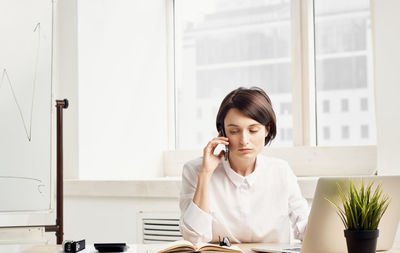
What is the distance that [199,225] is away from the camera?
2.00 metres

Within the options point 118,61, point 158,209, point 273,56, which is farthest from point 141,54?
point 158,209

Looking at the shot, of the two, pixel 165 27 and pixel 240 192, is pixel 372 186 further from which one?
pixel 165 27

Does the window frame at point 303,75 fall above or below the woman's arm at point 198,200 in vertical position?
above

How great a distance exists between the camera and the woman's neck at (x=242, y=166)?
2.12 meters

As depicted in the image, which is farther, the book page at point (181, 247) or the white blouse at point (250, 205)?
the white blouse at point (250, 205)

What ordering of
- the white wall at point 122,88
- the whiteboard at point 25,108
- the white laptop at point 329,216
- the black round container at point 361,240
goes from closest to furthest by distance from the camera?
the black round container at point 361,240 → the white laptop at point 329,216 → the whiteboard at point 25,108 → the white wall at point 122,88

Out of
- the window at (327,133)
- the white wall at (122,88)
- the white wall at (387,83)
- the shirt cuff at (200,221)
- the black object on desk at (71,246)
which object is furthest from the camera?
the white wall at (122,88)

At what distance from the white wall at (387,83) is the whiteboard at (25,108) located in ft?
4.89

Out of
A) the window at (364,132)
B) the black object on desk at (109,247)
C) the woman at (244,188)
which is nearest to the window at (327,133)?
the window at (364,132)

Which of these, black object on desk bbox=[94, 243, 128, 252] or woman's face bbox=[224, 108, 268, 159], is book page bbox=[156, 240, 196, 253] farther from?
woman's face bbox=[224, 108, 268, 159]

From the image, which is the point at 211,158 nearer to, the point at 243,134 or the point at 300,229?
the point at 243,134

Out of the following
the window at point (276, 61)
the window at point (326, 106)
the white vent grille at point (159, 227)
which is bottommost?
the white vent grille at point (159, 227)

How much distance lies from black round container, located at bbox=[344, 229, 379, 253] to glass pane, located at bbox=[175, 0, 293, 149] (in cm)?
201

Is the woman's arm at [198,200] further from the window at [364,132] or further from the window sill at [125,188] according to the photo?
the window at [364,132]
